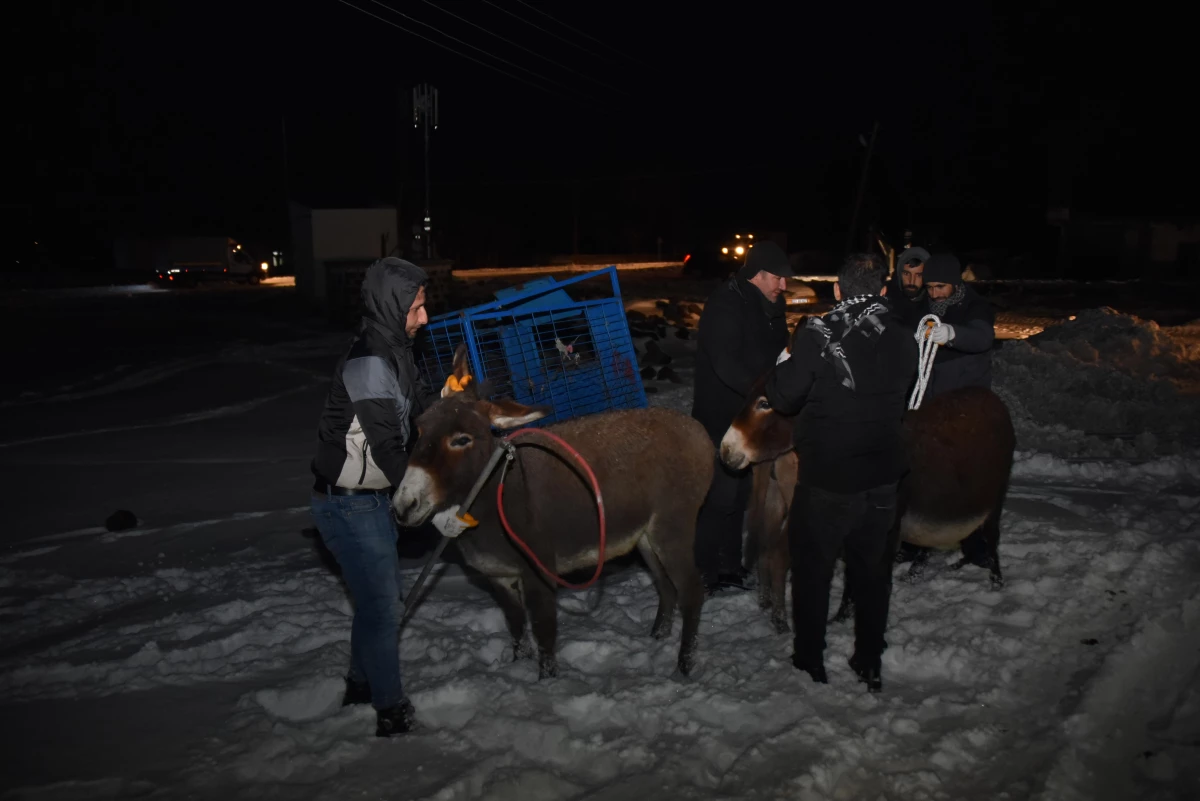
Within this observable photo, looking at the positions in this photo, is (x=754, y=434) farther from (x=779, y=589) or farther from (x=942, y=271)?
(x=942, y=271)

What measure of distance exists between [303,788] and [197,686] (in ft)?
4.24

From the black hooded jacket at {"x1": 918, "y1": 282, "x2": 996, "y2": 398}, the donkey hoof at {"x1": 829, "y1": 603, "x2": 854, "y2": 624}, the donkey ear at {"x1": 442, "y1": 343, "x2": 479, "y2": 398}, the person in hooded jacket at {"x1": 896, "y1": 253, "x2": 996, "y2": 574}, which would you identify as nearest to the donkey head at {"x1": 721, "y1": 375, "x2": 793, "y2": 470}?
the donkey hoof at {"x1": 829, "y1": 603, "x2": 854, "y2": 624}

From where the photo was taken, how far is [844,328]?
4359mm

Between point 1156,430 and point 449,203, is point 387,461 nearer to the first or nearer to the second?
point 1156,430

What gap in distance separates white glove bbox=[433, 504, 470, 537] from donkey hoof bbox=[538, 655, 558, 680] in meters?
1.05

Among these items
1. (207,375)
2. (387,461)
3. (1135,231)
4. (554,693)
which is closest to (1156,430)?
(554,693)

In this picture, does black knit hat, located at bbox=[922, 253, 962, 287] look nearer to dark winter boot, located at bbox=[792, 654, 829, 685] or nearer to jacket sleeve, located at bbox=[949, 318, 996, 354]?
jacket sleeve, located at bbox=[949, 318, 996, 354]

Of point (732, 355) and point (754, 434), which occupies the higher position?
point (732, 355)

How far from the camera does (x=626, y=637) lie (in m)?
5.39

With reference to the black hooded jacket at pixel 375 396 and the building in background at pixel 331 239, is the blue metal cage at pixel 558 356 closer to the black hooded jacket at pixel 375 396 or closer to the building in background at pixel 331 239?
the black hooded jacket at pixel 375 396

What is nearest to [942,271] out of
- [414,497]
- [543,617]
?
[543,617]

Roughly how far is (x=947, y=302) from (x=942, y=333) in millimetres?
638

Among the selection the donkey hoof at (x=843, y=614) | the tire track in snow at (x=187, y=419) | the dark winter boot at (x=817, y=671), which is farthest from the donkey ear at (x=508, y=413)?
the tire track in snow at (x=187, y=419)

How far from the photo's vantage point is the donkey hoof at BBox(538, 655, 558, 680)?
192 inches
